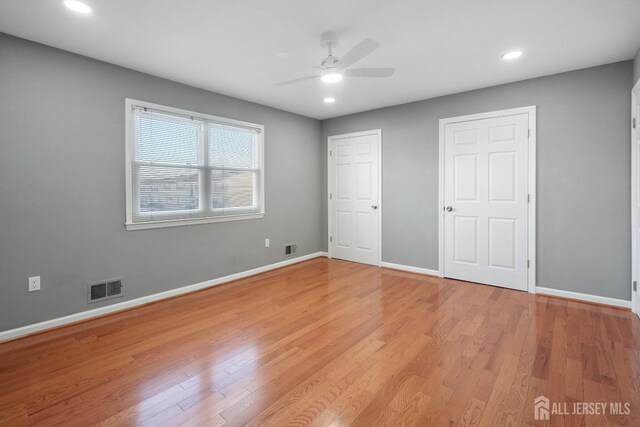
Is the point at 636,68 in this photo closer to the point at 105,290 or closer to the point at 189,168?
the point at 189,168

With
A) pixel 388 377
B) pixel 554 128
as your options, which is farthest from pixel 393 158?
pixel 388 377

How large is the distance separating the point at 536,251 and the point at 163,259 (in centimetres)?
435

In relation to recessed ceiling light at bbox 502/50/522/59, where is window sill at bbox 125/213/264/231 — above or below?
below

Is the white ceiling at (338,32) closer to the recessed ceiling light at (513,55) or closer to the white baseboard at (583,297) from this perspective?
the recessed ceiling light at (513,55)

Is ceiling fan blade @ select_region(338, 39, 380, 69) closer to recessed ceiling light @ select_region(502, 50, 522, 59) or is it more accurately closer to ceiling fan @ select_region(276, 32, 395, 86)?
ceiling fan @ select_region(276, 32, 395, 86)

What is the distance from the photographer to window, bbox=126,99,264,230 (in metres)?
3.33

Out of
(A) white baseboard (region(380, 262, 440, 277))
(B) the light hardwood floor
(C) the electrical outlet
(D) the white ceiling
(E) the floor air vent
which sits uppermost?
(D) the white ceiling

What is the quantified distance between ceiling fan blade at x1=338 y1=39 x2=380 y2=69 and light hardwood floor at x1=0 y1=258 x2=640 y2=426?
2.26m

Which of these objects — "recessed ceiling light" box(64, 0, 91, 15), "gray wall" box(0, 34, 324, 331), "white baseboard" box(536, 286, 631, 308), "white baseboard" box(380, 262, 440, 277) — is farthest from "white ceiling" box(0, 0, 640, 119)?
"white baseboard" box(380, 262, 440, 277)

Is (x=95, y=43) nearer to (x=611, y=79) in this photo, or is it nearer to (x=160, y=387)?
(x=160, y=387)

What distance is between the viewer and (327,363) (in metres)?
2.21

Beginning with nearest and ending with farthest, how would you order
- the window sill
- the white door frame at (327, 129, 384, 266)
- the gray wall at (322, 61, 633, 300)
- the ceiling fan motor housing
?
1. the ceiling fan motor housing
2. the gray wall at (322, 61, 633, 300)
3. the window sill
4. the white door frame at (327, 129, 384, 266)

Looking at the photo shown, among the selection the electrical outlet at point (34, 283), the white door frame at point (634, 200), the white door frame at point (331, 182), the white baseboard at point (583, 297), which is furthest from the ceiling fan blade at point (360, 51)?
the white baseboard at point (583, 297)

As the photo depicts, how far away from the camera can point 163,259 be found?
11.7 ft
